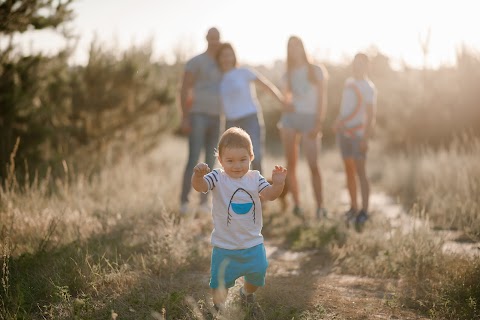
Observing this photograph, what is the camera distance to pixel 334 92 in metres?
18.2

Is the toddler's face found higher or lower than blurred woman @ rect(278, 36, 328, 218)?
lower

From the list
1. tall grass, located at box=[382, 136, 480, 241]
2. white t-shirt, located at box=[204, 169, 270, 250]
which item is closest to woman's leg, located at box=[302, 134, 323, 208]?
tall grass, located at box=[382, 136, 480, 241]

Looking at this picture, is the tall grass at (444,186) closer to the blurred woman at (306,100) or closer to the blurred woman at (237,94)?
the blurred woman at (306,100)

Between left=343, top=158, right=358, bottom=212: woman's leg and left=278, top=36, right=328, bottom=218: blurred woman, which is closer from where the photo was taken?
left=278, top=36, right=328, bottom=218: blurred woman

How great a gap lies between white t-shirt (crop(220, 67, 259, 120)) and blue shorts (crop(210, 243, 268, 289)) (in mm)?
2852

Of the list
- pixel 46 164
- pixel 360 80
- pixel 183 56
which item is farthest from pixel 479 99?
pixel 183 56

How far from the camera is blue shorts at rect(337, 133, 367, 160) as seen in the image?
233 inches

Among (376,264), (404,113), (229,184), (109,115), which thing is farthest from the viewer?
(404,113)

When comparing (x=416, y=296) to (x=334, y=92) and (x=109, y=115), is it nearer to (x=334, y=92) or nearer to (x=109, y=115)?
(x=109, y=115)

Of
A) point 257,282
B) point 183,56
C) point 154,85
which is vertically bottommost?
point 257,282

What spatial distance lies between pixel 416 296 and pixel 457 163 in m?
3.97

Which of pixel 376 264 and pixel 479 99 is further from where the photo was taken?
pixel 479 99

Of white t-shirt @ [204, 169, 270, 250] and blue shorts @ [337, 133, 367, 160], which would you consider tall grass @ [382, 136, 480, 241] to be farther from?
white t-shirt @ [204, 169, 270, 250]

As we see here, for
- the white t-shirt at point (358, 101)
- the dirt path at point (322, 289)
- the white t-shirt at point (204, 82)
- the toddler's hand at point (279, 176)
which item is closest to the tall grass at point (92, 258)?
the dirt path at point (322, 289)
